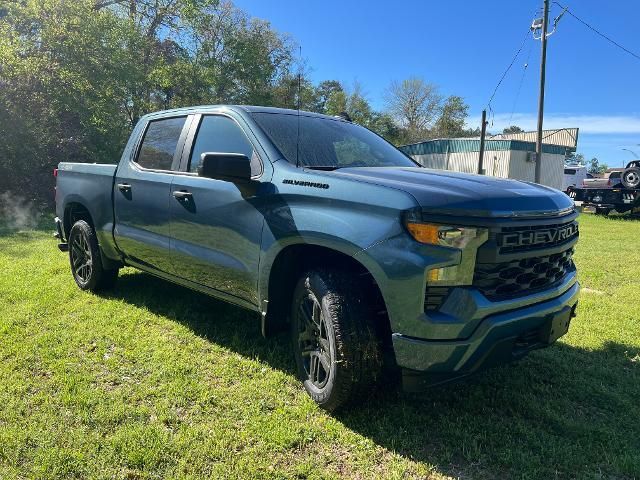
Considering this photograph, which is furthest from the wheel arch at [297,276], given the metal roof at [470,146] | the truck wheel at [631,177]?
the metal roof at [470,146]

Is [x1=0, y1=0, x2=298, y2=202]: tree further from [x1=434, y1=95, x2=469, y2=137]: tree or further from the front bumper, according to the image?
[x1=434, y1=95, x2=469, y2=137]: tree

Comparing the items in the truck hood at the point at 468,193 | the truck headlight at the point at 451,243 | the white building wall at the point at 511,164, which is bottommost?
the truck headlight at the point at 451,243

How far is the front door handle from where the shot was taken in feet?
12.3

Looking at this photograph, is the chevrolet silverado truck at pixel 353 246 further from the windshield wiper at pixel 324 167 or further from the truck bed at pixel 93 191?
the truck bed at pixel 93 191

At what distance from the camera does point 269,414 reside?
9.70 ft

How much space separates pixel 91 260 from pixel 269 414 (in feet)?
9.92

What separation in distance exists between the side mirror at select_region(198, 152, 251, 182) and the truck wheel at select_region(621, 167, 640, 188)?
18.6 metres

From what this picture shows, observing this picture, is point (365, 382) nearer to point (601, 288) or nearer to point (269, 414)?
point (269, 414)

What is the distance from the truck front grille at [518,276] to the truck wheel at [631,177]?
1767 centimetres

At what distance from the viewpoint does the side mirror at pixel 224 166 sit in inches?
117

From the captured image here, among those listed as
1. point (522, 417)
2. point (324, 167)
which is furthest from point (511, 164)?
point (522, 417)

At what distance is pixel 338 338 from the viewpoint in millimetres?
2713

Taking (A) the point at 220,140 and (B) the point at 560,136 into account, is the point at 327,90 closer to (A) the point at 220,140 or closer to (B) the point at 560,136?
(B) the point at 560,136

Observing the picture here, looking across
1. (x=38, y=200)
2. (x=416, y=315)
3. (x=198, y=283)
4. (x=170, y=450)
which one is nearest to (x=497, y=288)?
(x=416, y=315)
